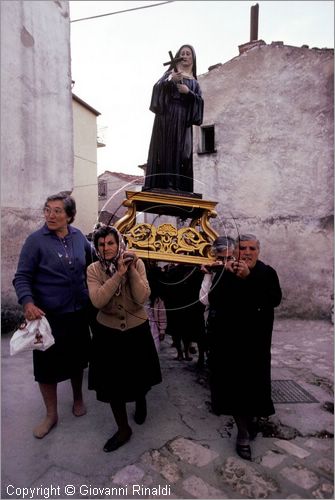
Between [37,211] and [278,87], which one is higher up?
[278,87]

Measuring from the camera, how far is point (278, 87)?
8805 mm

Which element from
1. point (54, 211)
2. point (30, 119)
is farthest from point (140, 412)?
point (30, 119)

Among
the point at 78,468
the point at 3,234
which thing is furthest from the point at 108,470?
the point at 3,234

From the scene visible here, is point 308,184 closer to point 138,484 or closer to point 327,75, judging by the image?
point 327,75

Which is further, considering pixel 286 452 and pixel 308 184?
pixel 308 184

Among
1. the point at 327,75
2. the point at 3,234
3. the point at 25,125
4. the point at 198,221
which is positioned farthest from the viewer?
the point at 327,75

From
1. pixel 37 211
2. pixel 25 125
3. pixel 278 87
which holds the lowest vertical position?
pixel 37 211

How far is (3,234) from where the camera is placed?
670 cm

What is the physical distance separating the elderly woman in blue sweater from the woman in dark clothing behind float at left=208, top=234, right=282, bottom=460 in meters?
1.25

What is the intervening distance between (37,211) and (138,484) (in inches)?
243

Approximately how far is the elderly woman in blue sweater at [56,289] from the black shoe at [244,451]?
4.80 feet

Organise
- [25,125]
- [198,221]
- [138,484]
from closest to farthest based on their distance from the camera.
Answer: [138,484] → [198,221] → [25,125]

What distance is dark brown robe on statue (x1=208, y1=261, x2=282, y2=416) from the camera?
278 cm

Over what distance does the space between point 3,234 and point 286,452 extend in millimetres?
6006
